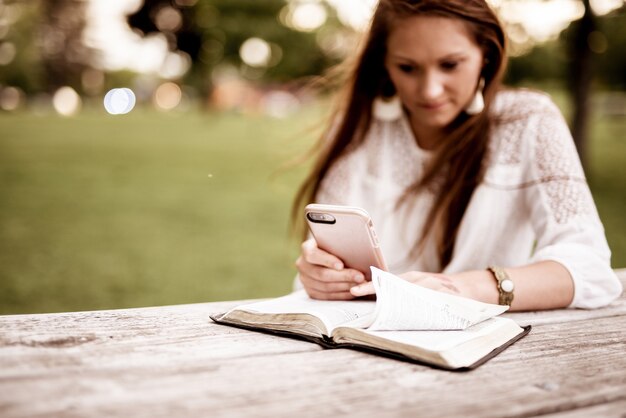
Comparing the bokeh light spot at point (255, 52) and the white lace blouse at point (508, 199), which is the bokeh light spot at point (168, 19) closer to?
the bokeh light spot at point (255, 52)

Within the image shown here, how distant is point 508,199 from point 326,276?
3.31ft

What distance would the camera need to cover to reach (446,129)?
2.87 meters

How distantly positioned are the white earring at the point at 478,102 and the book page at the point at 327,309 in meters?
1.04

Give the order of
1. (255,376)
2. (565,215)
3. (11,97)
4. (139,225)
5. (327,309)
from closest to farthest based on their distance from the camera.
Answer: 1. (255,376)
2. (327,309)
3. (565,215)
4. (139,225)
5. (11,97)

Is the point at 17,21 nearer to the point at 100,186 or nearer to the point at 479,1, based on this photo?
the point at 100,186

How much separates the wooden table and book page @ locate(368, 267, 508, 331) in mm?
139

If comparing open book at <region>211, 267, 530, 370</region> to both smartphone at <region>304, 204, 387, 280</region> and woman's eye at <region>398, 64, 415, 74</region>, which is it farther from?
woman's eye at <region>398, 64, 415, 74</region>

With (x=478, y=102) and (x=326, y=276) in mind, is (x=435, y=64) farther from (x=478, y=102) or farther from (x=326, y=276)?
(x=326, y=276)

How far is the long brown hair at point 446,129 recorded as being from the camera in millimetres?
2527

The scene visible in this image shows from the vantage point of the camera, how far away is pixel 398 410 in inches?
46.5

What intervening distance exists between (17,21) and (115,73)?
140 ft

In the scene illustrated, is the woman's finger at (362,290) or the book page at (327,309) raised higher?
the woman's finger at (362,290)

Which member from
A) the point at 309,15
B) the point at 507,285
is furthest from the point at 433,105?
the point at 309,15

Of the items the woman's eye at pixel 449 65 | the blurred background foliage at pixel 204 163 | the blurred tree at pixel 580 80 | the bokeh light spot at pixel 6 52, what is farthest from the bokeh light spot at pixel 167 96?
the woman's eye at pixel 449 65
